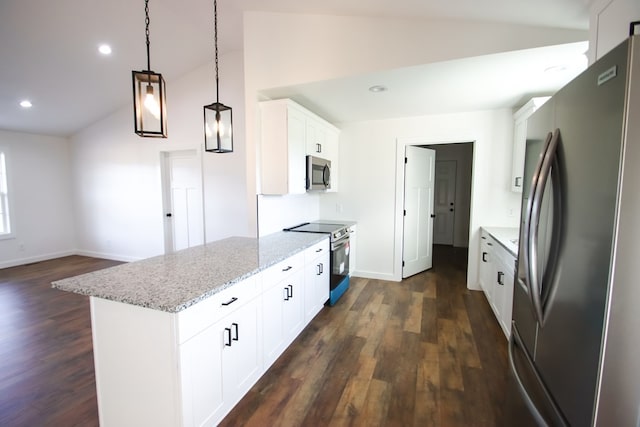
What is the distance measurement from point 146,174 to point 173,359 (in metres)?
4.70

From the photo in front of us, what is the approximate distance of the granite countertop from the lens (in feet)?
8.18

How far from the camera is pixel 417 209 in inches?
176

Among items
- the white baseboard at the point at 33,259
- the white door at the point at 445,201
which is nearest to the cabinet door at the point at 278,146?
the white door at the point at 445,201

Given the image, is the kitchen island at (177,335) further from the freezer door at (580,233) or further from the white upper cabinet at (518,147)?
the white upper cabinet at (518,147)

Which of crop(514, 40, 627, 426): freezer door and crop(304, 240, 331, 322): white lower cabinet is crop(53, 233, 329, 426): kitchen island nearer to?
crop(304, 240, 331, 322): white lower cabinet

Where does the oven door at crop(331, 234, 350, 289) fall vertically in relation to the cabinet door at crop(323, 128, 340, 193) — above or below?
below

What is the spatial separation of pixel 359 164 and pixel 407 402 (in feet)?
10.5

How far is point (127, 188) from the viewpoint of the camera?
210 inches

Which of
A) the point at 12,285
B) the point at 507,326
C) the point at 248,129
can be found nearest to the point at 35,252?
the point at 12,285

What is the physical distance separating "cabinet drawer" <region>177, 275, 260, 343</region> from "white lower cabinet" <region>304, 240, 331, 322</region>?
0.91 metres

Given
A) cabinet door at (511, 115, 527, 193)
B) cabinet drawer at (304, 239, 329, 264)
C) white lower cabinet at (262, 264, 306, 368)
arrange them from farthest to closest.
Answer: cabinet door at (511, 115, 527, 193) < cabinet drawer at (304, 239, 329, 264) < white lower cabinet at (262, 264, 306, 368)

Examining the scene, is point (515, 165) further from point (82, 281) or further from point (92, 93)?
point (92, 93)

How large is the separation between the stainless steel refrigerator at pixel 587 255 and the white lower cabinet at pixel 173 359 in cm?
146

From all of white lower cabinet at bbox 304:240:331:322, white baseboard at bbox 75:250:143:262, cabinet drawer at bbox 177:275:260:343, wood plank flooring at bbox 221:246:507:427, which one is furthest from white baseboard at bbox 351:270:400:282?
white baseboard at bbox 75:250:143:262
